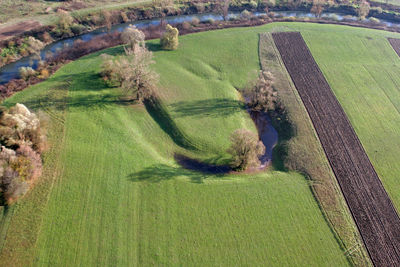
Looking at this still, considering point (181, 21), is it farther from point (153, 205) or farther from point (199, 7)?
point (153, 205)

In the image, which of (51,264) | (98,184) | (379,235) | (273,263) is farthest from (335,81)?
(51,264)

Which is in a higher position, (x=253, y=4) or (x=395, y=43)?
(x=253, y=4)

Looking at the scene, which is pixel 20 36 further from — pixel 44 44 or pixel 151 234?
pixel 151 234

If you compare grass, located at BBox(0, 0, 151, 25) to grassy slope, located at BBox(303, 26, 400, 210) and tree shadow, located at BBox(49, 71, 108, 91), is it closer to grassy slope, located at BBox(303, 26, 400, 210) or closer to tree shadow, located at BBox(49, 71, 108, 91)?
tree shadow, located at BBox(49, 71, 108, 91)

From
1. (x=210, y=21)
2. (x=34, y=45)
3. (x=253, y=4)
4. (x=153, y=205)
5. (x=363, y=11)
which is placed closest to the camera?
(x=153, y=205)

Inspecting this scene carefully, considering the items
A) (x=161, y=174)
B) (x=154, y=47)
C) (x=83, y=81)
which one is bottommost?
(x=161, y=174)

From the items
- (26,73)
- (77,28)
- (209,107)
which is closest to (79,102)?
(26,73)
